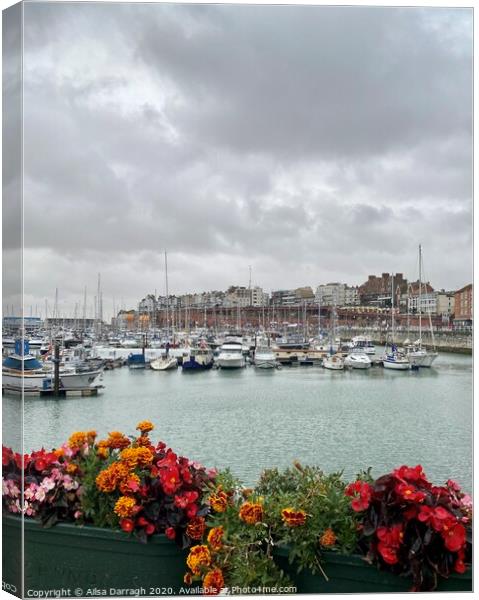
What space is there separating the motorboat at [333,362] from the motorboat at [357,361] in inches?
11.2

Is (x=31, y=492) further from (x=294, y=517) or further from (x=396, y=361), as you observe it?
(x=396, y=361)

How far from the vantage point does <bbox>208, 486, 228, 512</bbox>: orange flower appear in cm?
237

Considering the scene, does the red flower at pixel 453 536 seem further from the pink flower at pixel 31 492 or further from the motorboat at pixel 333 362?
the motorboat at pixel 333 362

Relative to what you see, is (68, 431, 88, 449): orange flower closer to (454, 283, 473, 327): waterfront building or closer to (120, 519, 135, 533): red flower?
(120, 519, 135, 533): red flower

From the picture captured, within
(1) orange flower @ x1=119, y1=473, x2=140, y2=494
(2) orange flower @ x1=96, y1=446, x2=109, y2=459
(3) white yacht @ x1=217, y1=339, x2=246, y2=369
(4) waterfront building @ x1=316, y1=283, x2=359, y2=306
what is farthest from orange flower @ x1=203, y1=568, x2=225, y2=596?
(3) white yacht @ x1=217, y1=339, x2=246, y2=369

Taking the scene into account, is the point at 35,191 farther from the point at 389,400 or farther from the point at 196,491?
the point at 389,400

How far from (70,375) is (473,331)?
1033 centimetres

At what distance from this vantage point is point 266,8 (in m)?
2.79

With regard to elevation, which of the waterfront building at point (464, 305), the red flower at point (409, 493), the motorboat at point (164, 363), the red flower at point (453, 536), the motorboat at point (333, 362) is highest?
the waterfront building at point (464, 305)

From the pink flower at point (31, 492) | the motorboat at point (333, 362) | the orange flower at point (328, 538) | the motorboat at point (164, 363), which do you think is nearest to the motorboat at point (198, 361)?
A: the motorboat at point (164, 363)

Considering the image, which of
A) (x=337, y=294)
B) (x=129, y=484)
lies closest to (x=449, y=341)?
(x=337, y=294)

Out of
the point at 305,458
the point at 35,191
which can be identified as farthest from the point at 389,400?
the point at 35,191

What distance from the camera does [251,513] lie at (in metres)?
2.29

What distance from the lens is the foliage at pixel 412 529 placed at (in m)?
2.10
